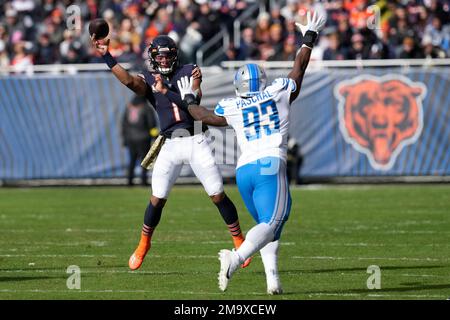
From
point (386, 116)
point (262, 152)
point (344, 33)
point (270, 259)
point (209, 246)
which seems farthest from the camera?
point (344, 33)

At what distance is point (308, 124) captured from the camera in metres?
18.9

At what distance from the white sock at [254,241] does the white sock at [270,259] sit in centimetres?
31

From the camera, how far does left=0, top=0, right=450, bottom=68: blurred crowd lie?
757 inches

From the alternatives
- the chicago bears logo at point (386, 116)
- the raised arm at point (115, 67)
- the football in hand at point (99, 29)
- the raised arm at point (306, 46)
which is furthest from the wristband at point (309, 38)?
the chicago bears logo at point (386, 116)

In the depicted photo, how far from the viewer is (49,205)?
15883mm

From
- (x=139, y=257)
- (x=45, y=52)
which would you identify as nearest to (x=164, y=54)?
(x=139, y=257)

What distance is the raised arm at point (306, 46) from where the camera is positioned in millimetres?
8469

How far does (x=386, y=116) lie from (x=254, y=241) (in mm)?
11125

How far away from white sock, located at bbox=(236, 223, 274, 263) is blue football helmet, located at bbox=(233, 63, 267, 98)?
40.2 inches

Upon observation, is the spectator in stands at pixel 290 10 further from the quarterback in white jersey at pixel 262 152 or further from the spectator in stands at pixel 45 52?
the quarterback in white jersey at pixel 262 152

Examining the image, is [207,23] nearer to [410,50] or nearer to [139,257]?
[410,50]

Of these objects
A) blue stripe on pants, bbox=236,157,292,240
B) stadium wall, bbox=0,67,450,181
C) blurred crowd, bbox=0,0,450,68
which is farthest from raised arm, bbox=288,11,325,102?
stadium wall, bbox=0,67,450,181

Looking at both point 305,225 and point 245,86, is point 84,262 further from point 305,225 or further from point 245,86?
point 305,225

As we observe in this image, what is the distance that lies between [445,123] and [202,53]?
4.84m
